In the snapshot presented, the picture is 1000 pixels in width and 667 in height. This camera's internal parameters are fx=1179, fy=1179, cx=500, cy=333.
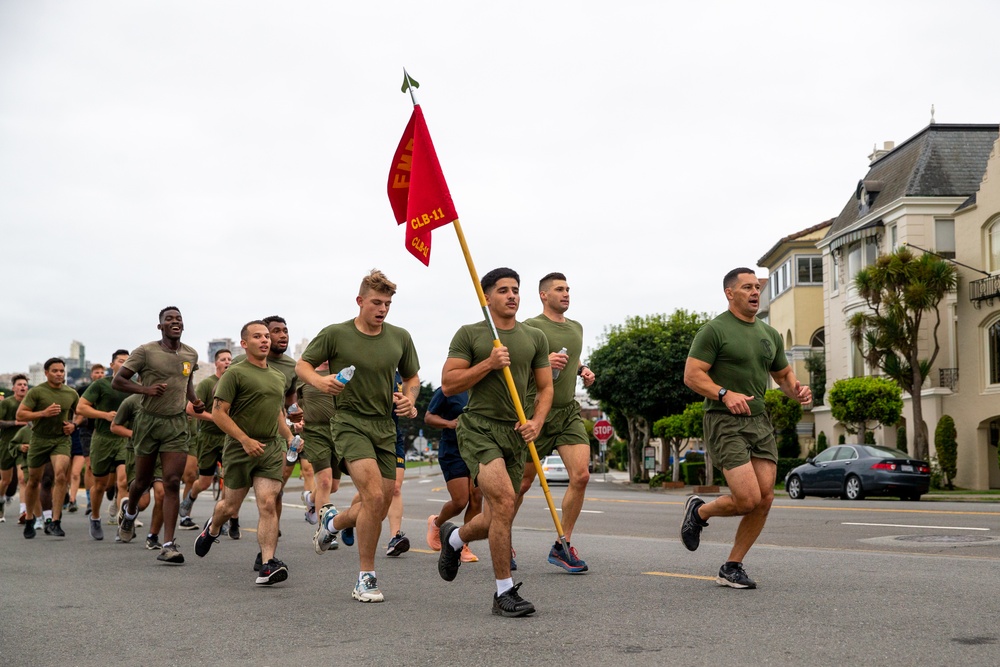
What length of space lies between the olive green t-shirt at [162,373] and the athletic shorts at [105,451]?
3.12 metres

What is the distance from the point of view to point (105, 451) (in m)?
14.0

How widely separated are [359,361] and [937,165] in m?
37.9

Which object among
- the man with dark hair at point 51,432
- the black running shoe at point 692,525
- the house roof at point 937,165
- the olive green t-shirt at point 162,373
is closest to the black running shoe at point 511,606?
the black running shoe at point 692,525

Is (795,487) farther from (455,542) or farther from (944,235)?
(455,542)

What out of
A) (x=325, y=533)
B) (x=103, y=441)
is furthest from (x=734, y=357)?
(x=103, y=441)

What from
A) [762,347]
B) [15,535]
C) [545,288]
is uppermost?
[545,288]

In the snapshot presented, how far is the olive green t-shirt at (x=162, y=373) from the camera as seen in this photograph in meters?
11.0

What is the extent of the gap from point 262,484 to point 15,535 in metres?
6.38

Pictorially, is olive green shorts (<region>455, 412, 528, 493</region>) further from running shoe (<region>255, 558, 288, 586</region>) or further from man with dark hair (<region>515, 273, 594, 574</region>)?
running shoe (<region>255, 558, 288, 586</region>)

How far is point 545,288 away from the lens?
30.9 ft

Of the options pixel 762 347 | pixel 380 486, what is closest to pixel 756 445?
pixel 762 347

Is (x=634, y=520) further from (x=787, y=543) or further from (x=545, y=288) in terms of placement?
(x=545, y=288)

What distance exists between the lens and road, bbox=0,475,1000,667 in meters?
5.46

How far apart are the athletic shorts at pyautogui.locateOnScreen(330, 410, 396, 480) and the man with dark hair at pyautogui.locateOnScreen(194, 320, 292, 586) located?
1.48 meters
